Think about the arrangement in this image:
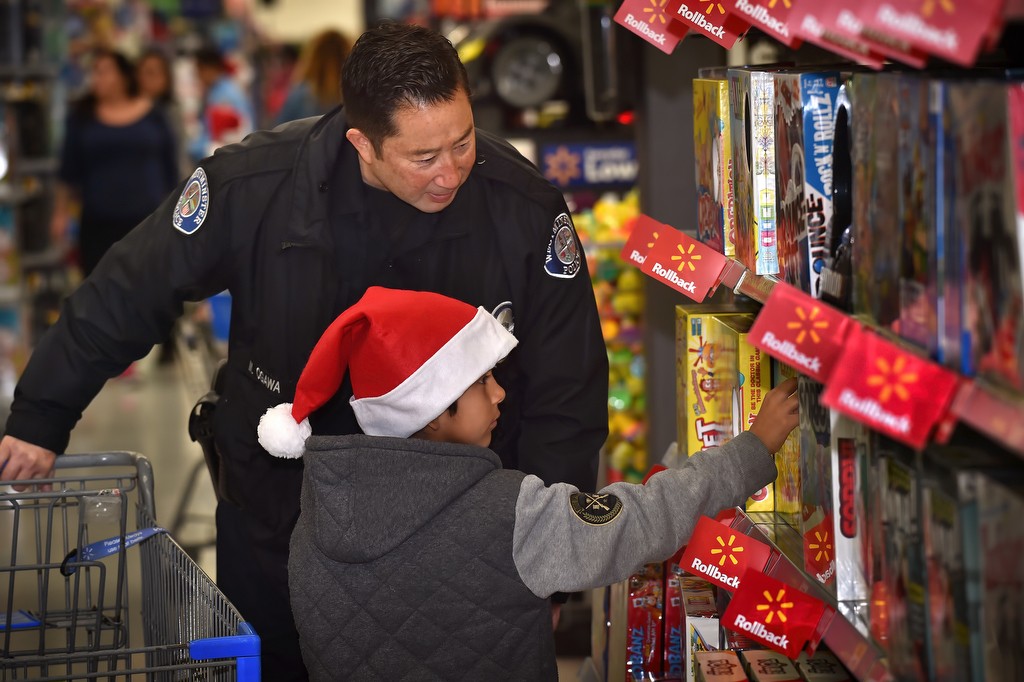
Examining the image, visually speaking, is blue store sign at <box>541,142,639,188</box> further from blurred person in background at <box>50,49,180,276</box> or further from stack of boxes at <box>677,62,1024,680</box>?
stack of boxes at <box>677,62,1024,680</box>

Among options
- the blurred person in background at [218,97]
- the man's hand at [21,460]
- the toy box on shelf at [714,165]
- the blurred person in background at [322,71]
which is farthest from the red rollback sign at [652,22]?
the blurred person in background at [218,97]

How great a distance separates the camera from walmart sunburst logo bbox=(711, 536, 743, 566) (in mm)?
2100

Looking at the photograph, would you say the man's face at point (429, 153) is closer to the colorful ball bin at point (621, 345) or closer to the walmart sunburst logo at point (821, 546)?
the walmart sunburst logo at point (821, 546)

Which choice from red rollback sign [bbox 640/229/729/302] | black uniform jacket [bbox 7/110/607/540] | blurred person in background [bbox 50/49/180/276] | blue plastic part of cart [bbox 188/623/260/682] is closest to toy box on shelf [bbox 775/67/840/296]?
red rollback sign [bbox 640/229/729/302]

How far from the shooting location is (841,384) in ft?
4.93

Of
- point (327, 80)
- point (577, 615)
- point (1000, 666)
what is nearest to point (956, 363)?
point (1000, 666)

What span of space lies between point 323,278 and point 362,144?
0.94ft

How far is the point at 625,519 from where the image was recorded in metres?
2.05

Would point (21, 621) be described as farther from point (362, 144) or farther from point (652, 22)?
point (652, 22)

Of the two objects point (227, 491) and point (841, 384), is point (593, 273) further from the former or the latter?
point (841, 384)

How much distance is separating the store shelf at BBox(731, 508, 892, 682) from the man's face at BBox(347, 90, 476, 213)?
0.81m

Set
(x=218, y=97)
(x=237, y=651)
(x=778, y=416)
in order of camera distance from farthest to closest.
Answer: (x=218, y=97) < (x=778, y=416) < (x=237, y=651)

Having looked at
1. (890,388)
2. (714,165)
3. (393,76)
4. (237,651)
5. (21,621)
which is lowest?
(21,621)

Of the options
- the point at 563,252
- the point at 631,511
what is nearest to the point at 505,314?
the point at 563,252
